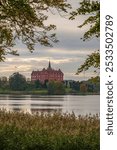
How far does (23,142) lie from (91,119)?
27.3ft

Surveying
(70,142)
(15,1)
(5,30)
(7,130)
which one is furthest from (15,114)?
(70,142)

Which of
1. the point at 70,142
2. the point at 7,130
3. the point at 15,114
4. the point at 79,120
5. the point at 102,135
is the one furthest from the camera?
the point at 15,114

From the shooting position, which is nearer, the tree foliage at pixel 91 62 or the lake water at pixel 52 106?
the tree foliage at pixel 91 62

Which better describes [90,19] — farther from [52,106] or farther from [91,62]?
[52,106]

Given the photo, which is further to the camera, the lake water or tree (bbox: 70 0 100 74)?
the lake water

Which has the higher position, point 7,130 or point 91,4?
point 91,4

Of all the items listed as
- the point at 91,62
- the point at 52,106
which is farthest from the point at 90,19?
the point at 52,106

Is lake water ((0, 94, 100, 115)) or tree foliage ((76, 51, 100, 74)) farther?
lake water ((0, 94, 100, 115))

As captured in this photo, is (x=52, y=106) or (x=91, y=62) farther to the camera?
(x=52, y=106)

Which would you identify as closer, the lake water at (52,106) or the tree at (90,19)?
the tree at (90,19)

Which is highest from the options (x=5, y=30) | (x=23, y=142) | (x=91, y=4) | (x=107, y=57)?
(x=91, y=4)

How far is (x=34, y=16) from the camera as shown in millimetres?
21797

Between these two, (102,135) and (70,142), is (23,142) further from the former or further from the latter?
(102,135)

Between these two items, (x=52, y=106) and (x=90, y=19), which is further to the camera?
(x=52, y=106)
